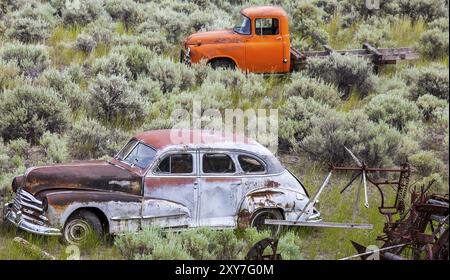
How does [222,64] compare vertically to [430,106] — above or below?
above

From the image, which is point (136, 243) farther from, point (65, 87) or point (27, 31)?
point (27, 31)

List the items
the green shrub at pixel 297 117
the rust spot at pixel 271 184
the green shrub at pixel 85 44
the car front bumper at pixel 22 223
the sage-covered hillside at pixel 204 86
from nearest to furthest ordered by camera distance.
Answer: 1. the car front bumper at pixel 22 223
2. the rust spot at pixel 271 184
3. the sage-covered hillside at pixel 204 86
4. the green shrub at pixel 297 117
5. the green shrub at pixel 85 44

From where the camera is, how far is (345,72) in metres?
19.7

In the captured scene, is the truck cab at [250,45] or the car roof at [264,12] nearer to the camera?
the truck cab at [250,45]

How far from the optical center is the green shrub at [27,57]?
18656 mm

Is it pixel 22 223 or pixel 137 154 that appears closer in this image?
pixel 22 223

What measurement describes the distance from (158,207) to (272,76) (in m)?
8.91

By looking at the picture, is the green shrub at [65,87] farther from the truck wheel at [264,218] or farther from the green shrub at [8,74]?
the truck wheel at [264,218]

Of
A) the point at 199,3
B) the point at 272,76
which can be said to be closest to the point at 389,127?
the point at 272,76

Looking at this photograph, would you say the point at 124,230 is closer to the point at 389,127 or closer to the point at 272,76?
the point at 389,127

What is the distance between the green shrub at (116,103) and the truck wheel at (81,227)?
5334 millimetres

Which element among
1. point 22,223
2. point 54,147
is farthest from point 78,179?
point 54,147

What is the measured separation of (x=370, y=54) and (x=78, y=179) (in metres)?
11.9

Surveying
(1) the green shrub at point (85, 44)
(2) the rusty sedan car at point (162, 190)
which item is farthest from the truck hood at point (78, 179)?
(1) the green shrub at point (85, 44)
